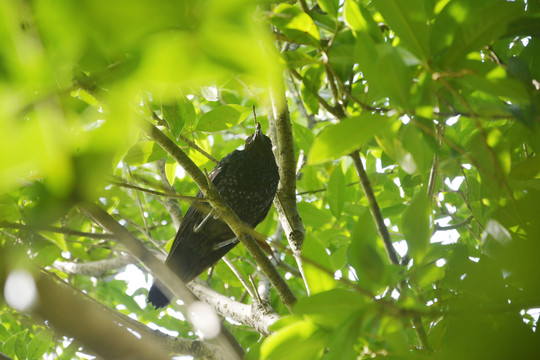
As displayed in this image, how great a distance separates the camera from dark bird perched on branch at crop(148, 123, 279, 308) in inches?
101

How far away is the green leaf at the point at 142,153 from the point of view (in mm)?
1607

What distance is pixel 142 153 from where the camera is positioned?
1624 millimetres

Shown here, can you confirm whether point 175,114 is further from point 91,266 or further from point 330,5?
point 91,266

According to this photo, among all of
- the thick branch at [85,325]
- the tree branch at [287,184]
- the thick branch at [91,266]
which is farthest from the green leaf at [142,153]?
the thick branch at [91,266]

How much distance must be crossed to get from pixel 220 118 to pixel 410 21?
1.07 metres

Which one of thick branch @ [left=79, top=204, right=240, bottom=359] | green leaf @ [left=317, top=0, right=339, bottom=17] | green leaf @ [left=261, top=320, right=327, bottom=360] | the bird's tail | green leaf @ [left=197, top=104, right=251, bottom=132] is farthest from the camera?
the bird's tail

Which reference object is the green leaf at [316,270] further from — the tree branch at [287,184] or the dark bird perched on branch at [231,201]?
the dark bird perched on branch at [231,201]

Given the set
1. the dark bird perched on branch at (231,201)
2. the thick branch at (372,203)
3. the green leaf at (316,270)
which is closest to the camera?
the green leaf at (316,270)

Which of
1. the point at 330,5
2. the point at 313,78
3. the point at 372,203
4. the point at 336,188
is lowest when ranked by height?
the point at 372,203

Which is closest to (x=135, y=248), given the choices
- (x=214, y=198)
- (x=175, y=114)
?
(x=214, y=198)

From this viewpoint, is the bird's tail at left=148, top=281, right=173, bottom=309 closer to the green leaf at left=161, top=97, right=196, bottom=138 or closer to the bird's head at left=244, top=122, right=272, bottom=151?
the bird's head at left=244, top=122, right=272, bottom=151

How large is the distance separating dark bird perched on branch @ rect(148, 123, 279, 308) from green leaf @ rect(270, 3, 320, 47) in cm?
152

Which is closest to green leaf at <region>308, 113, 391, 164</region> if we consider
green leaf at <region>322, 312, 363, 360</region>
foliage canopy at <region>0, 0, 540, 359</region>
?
foliage canopy at <region>0, 0, 540, 359</region>

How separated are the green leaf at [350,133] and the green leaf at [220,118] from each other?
101cm
